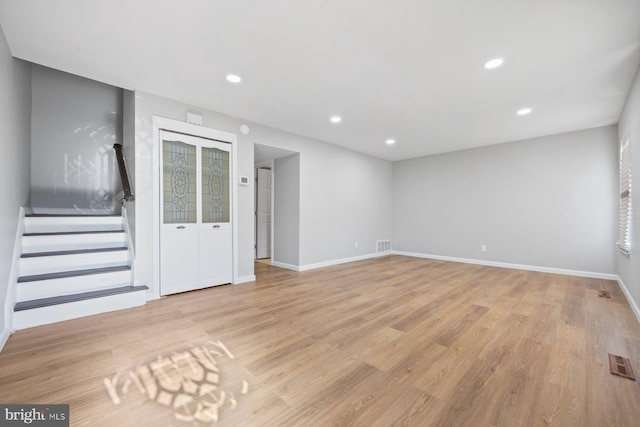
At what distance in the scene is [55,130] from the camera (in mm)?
→ 3867

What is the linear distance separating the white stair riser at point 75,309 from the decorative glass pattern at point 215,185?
4.30ft

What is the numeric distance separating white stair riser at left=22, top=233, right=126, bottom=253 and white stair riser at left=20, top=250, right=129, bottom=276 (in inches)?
9.6

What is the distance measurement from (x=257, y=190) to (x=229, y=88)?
12.0 feet

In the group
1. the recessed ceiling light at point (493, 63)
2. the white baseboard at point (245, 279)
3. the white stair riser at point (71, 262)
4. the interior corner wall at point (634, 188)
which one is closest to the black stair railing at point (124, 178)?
the white stair riser at point (71, 262)

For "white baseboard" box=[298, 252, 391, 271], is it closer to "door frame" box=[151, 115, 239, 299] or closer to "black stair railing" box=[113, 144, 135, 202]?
"door frame" box=[151, 115, 239, 299]

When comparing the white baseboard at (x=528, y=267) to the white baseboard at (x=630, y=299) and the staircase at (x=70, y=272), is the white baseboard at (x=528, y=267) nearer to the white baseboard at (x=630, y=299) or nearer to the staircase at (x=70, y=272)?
the white baseboard at (x=630, y=299)

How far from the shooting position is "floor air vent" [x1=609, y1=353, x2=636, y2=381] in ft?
5.92

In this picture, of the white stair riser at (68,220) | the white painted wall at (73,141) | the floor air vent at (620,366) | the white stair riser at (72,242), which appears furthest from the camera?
the white painted wall at (73,141)

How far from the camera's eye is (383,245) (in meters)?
7.12

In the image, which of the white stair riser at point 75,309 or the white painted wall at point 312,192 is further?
the white painted wall at point 312,192

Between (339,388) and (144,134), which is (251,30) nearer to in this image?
(144,134)

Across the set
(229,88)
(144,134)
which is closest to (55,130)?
(144,134)

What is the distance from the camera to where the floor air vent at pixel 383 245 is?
6961 mm

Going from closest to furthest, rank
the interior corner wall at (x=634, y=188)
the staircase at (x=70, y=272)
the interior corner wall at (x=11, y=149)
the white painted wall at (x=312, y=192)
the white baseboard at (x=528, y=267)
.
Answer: the interior corner wall at (x=11, y=149)
the staircase at (x=70, y=272)
the interior corner wall at (x=634, y=188)
the white painted wall at (x=312, y=192)
the white baseboard at (x=528, y=267)
